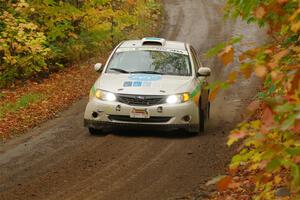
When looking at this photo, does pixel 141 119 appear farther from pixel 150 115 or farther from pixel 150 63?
pixel 150 63

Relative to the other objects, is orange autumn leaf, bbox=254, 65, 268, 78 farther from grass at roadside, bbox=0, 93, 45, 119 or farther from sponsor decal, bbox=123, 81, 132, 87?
grass at roadside, bbox=0, 93, 45, 119

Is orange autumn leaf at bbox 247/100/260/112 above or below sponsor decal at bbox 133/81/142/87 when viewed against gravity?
above

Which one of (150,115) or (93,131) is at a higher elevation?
(150,115)

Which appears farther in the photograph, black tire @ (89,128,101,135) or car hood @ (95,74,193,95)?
black tire @ (89,128,101,135)

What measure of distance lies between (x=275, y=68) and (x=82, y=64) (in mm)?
18821

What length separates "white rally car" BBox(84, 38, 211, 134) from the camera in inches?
432

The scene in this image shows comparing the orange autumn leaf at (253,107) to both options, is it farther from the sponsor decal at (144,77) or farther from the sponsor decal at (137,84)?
the sponsor decal at (144,77)

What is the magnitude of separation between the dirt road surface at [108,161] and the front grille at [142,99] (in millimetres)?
695

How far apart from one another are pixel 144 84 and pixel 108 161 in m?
2.15

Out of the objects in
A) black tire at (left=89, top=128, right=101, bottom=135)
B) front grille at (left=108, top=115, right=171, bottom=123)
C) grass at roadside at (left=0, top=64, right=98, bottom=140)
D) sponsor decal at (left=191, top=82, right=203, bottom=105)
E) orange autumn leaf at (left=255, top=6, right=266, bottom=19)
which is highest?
orange autumn leaf at (left=255, top=6, right=266, bottom=19)

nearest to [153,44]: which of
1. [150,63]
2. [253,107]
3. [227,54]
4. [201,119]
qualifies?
[150,63]

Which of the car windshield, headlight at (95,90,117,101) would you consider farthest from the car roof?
headlight at (95,90,117,101)

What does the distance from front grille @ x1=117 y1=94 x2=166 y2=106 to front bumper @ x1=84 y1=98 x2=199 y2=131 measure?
0.24 ft

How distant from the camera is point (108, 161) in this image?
9.61 metres
